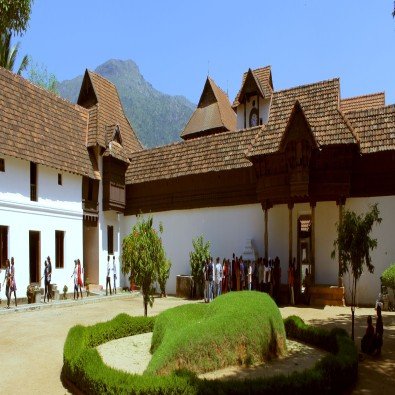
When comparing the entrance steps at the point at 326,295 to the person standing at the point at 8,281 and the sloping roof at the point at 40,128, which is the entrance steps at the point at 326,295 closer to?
the person standing at the point at 8,281

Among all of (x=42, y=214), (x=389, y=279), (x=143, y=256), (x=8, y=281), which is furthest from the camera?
(x=42, y=214)

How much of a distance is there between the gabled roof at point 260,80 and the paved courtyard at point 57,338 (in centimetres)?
1706

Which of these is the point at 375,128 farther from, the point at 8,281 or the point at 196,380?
the point at 8,281

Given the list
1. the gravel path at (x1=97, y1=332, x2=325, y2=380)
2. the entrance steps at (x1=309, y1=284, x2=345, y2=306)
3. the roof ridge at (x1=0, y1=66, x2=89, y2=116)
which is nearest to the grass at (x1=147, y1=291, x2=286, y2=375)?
the gravel path at (x1=97, y1=332, x2=325, y2=380)

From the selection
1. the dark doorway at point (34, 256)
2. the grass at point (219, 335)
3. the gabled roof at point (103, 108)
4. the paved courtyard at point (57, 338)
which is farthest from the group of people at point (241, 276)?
the gabled roof at point (103, 108)

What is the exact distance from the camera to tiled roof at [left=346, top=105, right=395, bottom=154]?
1761 centimetres

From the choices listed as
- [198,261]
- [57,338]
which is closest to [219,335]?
[57,338]

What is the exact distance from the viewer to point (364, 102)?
89.7 feet

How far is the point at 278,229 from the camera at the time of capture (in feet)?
66.0

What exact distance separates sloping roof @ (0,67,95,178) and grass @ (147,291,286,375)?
12.3 m

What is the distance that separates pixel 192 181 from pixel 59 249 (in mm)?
7016

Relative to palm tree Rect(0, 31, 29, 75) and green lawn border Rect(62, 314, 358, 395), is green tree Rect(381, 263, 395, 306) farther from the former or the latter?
palm tree Rect(0, 31, 29, 75)

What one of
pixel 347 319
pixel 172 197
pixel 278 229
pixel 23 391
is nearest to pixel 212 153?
pixel 172 197

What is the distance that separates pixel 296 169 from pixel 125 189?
10729 millimetres
